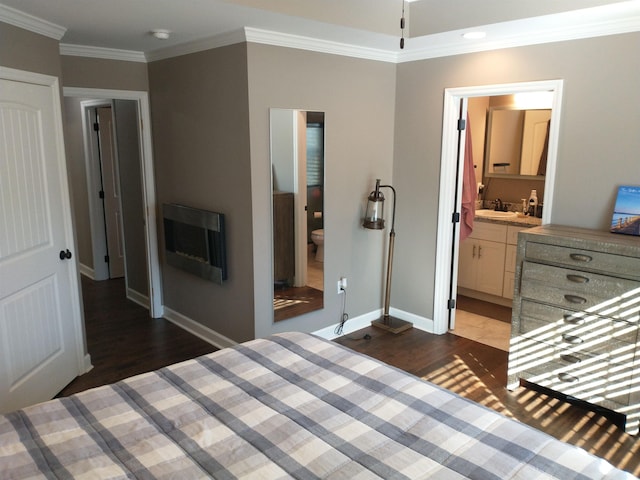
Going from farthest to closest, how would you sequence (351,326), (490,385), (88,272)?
1. (88,272)
2. (351,326)
3. (490,385)

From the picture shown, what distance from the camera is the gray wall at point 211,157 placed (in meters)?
3.46

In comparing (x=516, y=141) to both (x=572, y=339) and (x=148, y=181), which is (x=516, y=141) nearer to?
(x=572, y=339)

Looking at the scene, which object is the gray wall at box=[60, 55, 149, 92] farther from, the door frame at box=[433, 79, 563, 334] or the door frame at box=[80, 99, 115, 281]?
the door frame at box=[433, 79, 563, 334]

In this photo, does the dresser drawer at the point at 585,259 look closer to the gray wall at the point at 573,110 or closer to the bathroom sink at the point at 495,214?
the gray wall at the point at 573,110

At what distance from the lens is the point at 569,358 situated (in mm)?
3033

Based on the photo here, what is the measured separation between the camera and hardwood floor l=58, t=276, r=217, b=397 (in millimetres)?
3623

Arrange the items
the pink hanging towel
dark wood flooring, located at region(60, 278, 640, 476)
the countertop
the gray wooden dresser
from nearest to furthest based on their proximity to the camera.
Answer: the gray wooden dresser < dark wood flooring, located at region(60, 278, 640, 476) < the pink hanging towel < the countertop


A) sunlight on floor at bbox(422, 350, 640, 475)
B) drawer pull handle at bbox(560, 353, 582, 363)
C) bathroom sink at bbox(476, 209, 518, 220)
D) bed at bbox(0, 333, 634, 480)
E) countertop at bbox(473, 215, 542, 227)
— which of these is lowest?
sunlight on floor at bbox(422, 350, 640, 475)

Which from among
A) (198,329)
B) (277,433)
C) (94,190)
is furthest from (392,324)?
(94,190)

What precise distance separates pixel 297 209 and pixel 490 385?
1.85 meters

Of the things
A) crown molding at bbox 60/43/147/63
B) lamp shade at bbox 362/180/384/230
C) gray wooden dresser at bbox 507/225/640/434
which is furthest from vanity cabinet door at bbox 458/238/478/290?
crown molding at bbox 60/43/147/63

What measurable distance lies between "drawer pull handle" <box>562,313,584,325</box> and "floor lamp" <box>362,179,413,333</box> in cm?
154

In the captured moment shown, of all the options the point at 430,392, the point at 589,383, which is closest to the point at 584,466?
the point at 430,392

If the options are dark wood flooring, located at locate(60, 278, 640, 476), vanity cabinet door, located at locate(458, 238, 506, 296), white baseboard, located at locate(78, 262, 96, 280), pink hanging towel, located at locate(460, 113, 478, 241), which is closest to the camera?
dark wood flooring, located at locate(60, 278, 640, 476)
